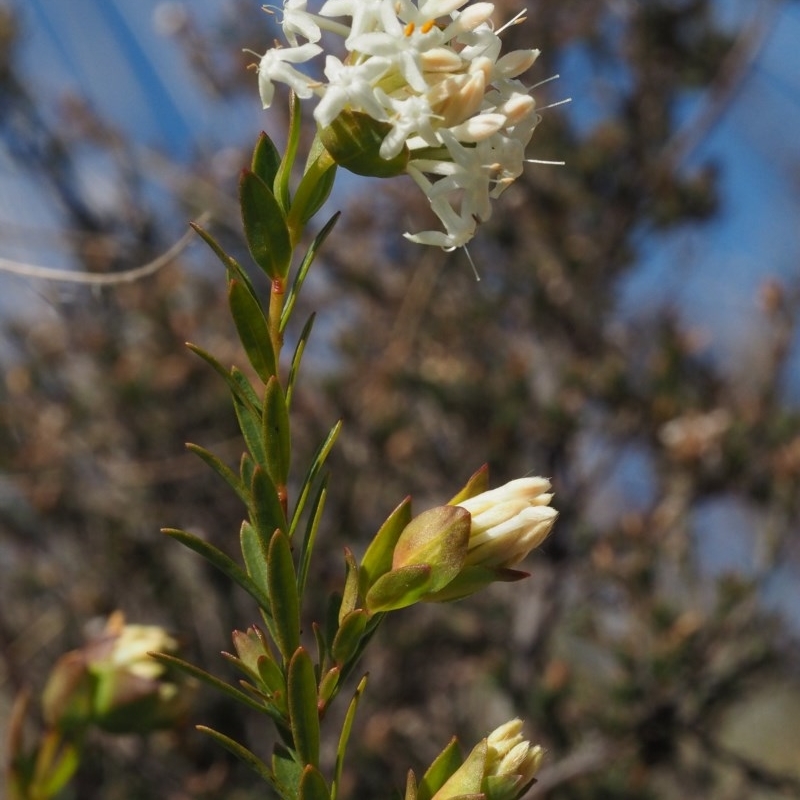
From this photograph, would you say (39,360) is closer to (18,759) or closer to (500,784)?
(18,759)

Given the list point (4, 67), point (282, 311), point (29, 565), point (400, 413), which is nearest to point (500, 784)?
point (282, 311)

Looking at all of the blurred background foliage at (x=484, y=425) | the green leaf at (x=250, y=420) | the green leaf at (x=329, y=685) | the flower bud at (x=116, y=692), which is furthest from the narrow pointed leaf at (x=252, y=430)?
the blurred background foliage at (x=484, y=425)

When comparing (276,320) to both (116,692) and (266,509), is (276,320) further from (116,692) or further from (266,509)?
(116,692)

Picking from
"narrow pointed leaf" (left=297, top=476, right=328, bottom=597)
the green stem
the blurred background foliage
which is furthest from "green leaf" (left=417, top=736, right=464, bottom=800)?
the blurred background foliage

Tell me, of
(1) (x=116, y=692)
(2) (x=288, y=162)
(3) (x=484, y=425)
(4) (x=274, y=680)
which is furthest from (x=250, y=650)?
(3) (x=484, y=425)

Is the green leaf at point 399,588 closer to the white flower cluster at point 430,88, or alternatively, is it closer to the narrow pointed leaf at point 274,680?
the narrow pointed leaf at point 274,680
